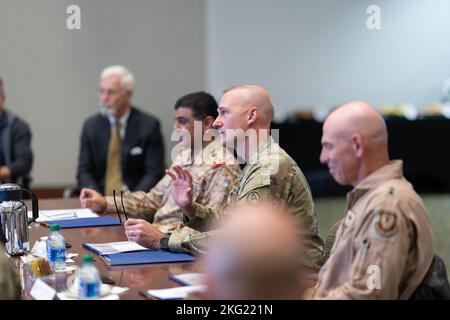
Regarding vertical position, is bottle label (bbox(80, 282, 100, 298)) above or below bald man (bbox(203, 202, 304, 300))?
below

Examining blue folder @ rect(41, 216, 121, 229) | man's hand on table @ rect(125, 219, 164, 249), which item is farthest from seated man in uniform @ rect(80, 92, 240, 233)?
man's hand on table @ rect(125, 219, 164, 249)

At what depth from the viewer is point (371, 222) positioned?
7.80 ft

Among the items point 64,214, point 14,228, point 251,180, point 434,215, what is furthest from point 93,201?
point 434,215

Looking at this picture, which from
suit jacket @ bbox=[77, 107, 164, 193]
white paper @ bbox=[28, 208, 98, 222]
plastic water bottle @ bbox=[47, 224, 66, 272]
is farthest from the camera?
suit jacket @ bbox=[77, 107, 164, 193]

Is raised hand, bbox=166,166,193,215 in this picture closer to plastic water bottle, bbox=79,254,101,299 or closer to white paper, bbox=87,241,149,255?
white paper, bbox=87,241,149,255

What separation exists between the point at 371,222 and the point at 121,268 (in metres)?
1.12

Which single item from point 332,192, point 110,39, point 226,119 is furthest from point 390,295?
point 332,192

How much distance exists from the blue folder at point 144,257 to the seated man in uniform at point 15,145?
3301 mm

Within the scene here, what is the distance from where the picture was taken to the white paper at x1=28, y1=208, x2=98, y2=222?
14.3 ft

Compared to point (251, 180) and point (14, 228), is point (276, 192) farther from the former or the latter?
point (14, 228)

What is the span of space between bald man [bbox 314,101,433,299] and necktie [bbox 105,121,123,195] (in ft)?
12.8

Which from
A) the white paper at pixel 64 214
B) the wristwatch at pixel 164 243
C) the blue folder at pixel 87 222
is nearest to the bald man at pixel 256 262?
the wristwatch at pixel 164 243

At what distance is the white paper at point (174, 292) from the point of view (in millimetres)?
2562

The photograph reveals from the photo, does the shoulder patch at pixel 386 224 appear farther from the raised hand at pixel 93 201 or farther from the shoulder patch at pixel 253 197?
the raised hand at pixel 93 201
